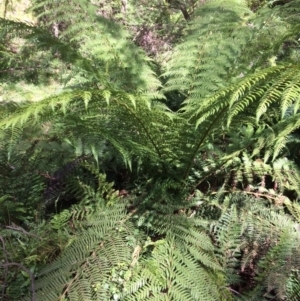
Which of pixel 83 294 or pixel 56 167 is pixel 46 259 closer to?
pixel 83 294

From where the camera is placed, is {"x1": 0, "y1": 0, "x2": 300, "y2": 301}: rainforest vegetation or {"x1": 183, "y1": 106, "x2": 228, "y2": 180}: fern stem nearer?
{"x1": 0, "y1": 0, "x2": 300, "y2": 301}: rainforest vegetation

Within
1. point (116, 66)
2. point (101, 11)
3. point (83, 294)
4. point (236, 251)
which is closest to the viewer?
point (83, 294)

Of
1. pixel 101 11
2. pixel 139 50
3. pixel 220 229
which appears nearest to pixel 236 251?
pixel 220 229

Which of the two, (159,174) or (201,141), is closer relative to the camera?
(201,141)

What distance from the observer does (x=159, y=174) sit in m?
1.64

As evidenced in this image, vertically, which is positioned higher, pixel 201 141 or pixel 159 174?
pixel 201 141

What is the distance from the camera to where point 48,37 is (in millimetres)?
1455

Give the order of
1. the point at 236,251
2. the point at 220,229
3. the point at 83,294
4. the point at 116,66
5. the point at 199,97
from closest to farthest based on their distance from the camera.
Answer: the point at 83,294 → the point at 236,251 → the point at 220,229 → the point at 199,97 → the point at 116,66

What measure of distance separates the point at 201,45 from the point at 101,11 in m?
1.45

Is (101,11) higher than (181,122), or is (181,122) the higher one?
(101,11)

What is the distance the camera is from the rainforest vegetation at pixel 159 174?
1220 millimetres

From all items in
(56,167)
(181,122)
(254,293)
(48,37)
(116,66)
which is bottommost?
(254,293)

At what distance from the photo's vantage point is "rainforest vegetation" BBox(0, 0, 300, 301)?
4.00 ft

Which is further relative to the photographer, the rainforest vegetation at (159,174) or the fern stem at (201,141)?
the fern stem at (201,141)
